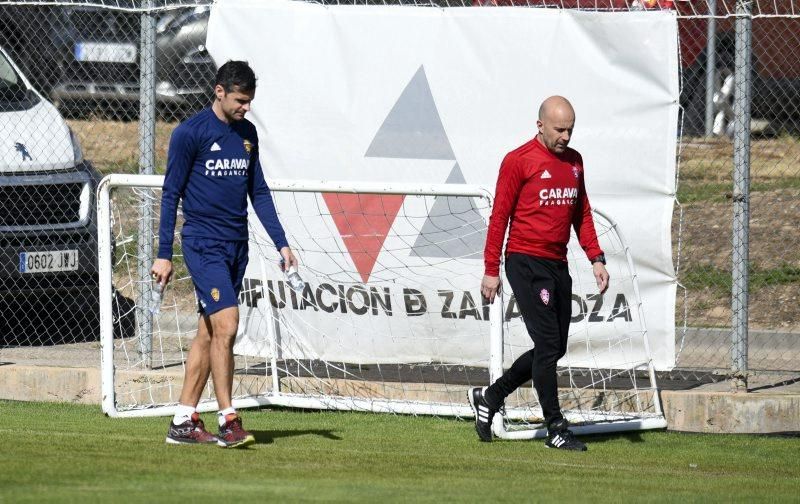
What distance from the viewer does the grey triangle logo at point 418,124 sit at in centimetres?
985

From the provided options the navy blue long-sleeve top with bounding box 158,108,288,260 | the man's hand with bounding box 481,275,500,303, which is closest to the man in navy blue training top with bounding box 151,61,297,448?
the navy blue long-sleeve top with bounding box 158,108,288,260

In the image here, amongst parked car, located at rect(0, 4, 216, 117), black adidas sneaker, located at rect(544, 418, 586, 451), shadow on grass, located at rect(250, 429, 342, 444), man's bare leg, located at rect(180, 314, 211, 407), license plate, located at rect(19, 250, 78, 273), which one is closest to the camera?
man's bare leg, located at rect(180, 314, 211, 407)

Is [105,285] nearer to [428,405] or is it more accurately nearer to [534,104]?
[428,405]

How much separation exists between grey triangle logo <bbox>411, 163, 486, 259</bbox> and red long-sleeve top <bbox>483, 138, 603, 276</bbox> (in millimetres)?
1676

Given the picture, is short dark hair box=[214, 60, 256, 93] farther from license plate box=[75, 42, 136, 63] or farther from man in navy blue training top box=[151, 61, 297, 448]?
license plate box=[75, 42, 136, 63]

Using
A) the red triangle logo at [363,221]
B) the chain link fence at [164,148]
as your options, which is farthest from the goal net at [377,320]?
the chain link fence at [164,148]

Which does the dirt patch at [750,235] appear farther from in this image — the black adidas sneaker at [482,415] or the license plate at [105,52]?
the license plate at [105,52]

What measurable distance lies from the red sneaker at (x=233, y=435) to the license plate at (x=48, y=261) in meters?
3.99

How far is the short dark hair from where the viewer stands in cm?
757

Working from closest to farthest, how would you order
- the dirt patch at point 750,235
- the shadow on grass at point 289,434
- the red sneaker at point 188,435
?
the red sneaker at point 188,435, the shadow on grass at point 289,434, the dirt patch at point 750,235

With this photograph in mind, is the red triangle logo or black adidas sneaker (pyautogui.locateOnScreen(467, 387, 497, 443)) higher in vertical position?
the red triangle logo

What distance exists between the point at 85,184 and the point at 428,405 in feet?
13.0

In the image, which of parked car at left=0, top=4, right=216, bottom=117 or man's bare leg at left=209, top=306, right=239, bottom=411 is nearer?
man's bare leg at left=209, top=306, right=239, bottom=411

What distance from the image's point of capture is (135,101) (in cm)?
1620
